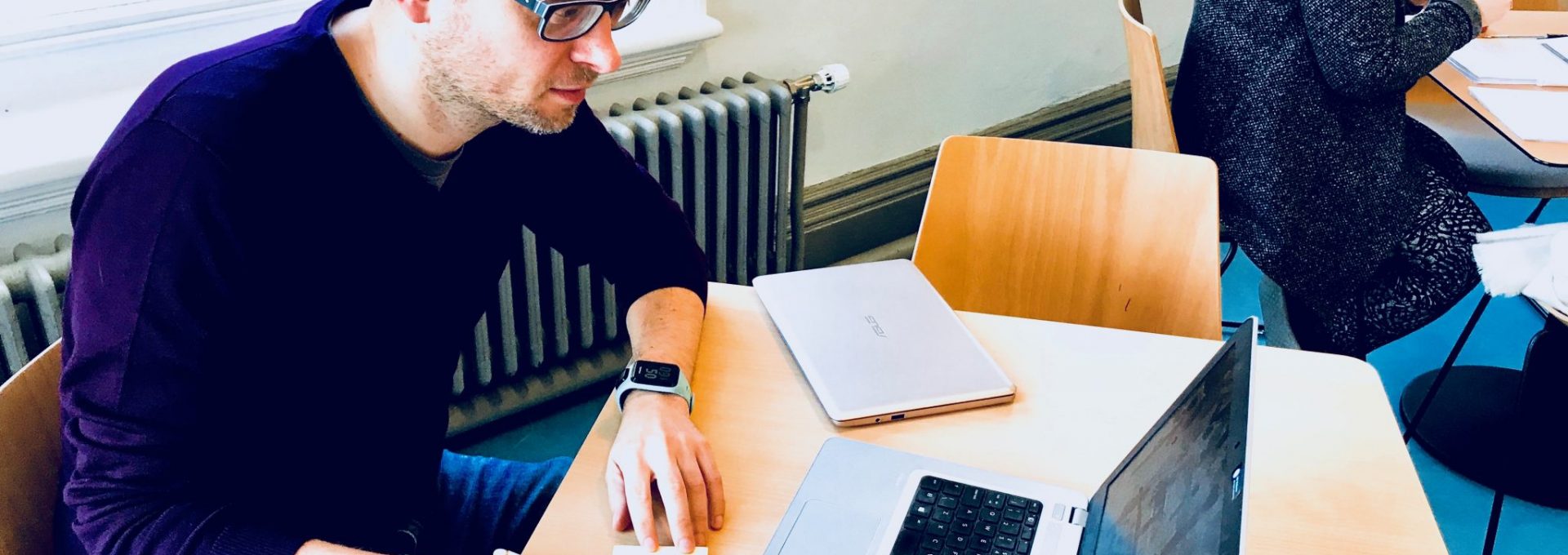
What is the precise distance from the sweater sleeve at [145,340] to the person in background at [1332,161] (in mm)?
1582

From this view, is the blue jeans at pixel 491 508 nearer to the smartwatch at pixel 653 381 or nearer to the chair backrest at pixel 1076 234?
the smartwatch at pixel 653 381

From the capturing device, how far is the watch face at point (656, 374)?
1.06 m

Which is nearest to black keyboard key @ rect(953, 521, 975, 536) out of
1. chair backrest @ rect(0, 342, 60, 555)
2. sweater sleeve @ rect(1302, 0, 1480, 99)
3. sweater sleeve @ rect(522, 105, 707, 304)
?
sweater sleeve @ rect(522, 105, 707, 304)

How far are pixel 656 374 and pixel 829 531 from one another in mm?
248

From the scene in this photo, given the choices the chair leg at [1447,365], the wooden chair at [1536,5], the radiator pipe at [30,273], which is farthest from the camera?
the wooden chair at [1536,5]

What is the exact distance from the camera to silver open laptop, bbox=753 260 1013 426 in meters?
1.08

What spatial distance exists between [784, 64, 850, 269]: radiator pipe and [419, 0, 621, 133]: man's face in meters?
1.14

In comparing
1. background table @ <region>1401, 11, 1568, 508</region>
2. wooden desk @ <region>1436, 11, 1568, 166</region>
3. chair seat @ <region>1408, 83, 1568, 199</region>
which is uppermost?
wooden desk @ <region>1436, 11, 1568, 166</region>

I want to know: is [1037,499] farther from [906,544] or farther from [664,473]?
[664,473]

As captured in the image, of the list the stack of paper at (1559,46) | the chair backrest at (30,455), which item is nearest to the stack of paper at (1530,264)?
the stack of paper at (1559,46)

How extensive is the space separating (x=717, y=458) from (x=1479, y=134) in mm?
1945

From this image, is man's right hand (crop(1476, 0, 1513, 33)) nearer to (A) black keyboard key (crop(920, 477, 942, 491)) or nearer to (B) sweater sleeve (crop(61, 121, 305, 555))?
(A) black keyboard key (crop(920, 477, 942, 491))

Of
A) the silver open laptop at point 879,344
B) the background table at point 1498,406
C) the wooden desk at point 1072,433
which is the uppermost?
the silver open laptop at point 879,344

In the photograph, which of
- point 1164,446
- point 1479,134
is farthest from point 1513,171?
point 1164,446
